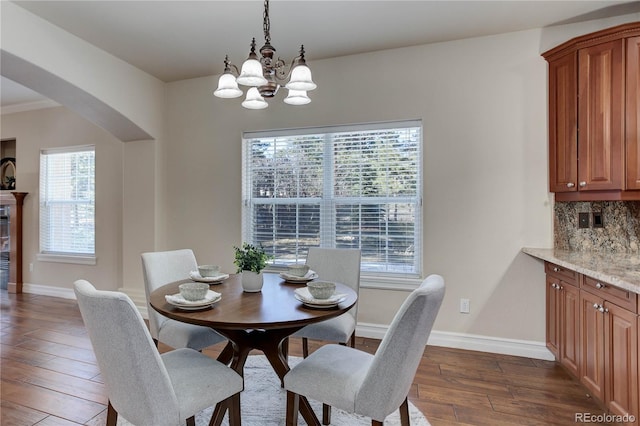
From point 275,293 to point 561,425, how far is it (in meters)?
1.83

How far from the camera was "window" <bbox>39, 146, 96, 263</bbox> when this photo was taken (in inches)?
189

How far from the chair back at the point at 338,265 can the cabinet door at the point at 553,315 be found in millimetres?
1538

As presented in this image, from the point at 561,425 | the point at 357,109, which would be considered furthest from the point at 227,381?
the point at 357,109

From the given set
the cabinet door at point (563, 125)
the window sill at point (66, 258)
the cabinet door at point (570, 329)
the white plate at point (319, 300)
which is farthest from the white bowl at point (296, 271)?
the window sill at point (66, 258)

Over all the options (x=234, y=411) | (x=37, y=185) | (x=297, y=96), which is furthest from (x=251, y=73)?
(x=37, y=185)

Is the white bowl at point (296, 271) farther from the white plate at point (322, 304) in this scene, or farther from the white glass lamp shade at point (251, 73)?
the white glass lamp shade at point (251, 73)

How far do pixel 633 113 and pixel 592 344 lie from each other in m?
1.54

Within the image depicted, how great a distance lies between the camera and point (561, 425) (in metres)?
2.04

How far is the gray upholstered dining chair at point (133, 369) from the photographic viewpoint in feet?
4.21

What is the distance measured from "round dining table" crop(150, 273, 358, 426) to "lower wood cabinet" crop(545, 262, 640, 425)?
1.41m

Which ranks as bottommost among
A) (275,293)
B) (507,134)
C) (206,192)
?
(275,293)

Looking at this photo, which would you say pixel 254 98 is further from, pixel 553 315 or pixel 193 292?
pixel 553 315

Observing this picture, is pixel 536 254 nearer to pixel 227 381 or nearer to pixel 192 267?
pixel 227 381

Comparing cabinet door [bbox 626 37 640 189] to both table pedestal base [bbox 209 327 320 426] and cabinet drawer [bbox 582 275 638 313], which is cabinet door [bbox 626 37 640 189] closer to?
cabinet drawer [bbox 582 275 638 313]
